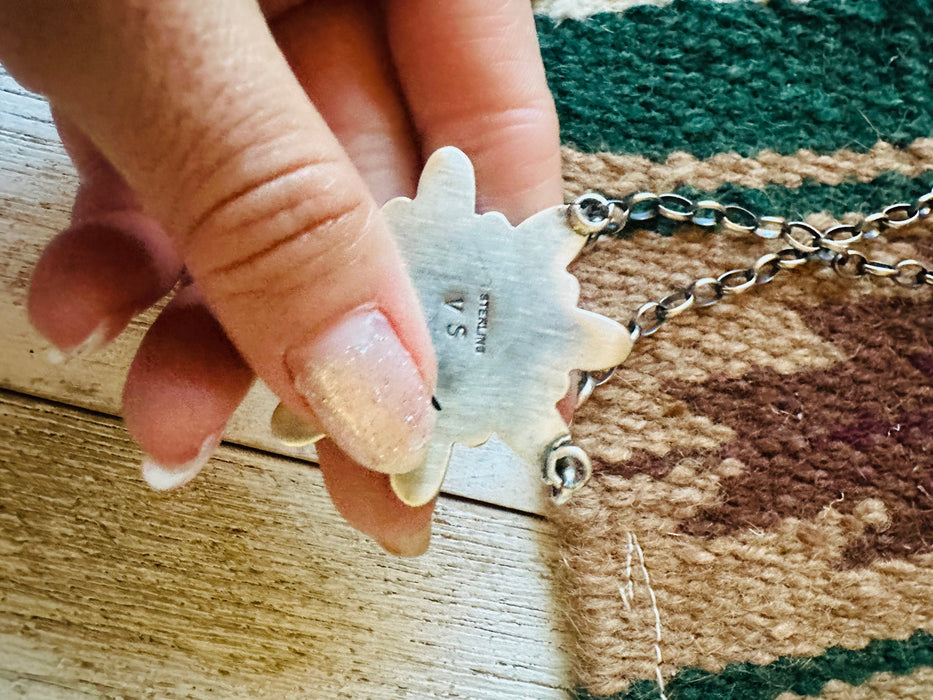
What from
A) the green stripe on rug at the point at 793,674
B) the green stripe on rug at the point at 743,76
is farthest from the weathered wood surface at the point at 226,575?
the green stripe on rug at the point at 743,76

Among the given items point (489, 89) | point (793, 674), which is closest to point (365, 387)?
point (489, 89)

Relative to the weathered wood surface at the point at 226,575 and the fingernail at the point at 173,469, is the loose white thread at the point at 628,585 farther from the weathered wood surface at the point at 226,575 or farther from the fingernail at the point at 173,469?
the fingernail at the point at 173,469

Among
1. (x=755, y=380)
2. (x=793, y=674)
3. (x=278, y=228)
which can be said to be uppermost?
(x=278, y=228)

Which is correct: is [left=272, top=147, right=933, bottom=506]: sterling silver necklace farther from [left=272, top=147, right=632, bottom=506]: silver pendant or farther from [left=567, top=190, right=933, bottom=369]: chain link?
[left=567, top=190, right=933, bottom=369]: chain link

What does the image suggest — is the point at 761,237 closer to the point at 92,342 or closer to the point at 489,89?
the point at 489,89

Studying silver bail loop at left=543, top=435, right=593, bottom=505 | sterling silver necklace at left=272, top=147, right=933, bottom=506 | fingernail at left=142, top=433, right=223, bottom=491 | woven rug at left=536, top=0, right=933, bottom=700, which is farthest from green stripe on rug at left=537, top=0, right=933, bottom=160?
fingernail at left=142, top=433, right=223, bottom=491

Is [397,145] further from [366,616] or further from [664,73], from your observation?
[366,616]

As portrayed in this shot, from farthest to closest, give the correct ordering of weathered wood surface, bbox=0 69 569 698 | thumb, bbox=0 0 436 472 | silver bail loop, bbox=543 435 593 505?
1. weathered wood surface, bbox=0 69 569 698
2. silver bail loop, bbox=543 435 593 505
3. thumb, bbox=0 0 436 472
